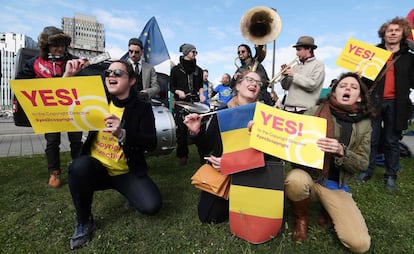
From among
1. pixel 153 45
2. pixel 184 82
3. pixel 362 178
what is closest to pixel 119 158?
pixel 184 82

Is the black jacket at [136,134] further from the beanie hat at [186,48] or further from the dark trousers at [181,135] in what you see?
the beanie hat at [186,48]

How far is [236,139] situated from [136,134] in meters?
0.81

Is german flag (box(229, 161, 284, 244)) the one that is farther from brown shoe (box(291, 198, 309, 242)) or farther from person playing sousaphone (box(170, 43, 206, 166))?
person playing sousaphone (box(170, 43, 206, 166))

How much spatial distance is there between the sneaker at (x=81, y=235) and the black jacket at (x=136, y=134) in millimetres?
561

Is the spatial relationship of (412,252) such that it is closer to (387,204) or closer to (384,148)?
(387,204)

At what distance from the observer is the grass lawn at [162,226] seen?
2.16 m

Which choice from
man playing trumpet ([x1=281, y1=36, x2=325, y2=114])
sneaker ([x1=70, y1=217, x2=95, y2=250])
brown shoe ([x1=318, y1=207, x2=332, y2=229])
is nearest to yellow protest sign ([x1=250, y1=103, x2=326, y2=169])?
brown shoe ([x1=318, y1=207, x2=332, y2=229])

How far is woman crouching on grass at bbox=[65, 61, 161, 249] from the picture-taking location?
2254 mm

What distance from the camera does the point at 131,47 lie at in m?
3.85

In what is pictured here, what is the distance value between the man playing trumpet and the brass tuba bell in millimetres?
608

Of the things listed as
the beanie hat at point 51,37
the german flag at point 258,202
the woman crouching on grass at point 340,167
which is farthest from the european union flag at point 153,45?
the german flag at point 258,202

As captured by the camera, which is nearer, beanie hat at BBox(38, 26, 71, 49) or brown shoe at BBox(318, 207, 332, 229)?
brown shoe at BBox(318, 207, 332, 229)

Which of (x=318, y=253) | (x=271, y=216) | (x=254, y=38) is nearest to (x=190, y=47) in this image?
(x=254, y=38)

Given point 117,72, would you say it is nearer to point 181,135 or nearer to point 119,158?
point 119,158
